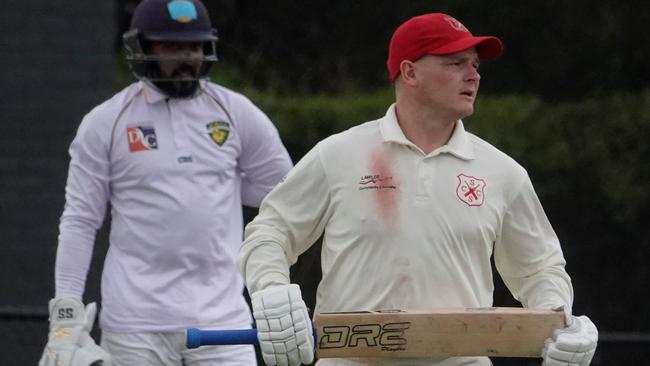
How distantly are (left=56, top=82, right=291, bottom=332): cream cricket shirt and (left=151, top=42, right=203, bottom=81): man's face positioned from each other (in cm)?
10

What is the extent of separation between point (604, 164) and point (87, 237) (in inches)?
161

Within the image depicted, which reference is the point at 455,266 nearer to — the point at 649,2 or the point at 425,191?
the point at 425,191

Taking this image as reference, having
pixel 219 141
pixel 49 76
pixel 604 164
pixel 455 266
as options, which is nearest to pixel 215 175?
pixel 219 141

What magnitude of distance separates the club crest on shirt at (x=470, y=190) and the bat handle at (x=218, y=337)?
2.04 feet

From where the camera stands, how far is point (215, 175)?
6.09 m

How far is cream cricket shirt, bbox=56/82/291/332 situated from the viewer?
595 cm

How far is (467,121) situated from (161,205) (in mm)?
3555

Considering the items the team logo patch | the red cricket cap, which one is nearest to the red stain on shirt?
the red cricket cap

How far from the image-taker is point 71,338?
5.74 meters

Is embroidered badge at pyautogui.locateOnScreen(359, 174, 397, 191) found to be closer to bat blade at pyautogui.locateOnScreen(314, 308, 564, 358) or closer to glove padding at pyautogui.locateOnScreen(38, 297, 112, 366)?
bat blade at pyautogui.locateOnScreen(314, 308, 564, 358)

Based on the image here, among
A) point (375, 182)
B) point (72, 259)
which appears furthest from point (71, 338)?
point (375, 182)

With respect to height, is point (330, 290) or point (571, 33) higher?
point (330, 290)

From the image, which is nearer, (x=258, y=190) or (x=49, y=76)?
(x=258, y=190)

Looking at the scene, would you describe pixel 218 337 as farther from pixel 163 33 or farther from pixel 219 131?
pixel 163 33
